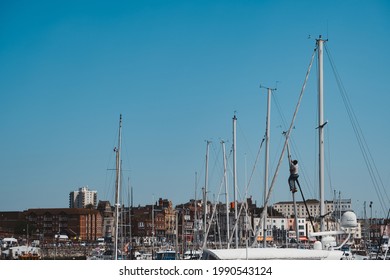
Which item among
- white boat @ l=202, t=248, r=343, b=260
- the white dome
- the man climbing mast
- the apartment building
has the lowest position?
white boat @ l=202, t=248, r=343, b=260

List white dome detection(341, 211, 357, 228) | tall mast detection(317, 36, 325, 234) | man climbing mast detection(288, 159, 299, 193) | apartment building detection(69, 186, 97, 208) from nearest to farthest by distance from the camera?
white dome detection(341, 211, 357, 228) → tall mast detection(317, 36, 325, 234) → man climbing mast detection(288, 159, 299, 193) → apartment building detection(69, 186, 97, 208)

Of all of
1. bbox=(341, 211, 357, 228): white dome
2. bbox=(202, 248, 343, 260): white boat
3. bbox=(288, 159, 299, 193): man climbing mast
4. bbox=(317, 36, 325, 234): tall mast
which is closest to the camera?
bbox=(202, 248, 343, 260): white boat

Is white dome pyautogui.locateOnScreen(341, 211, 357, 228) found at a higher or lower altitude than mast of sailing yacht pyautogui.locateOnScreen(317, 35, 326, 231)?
lower

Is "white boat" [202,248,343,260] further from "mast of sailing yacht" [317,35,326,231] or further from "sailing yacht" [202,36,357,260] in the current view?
"mast of sailing yacht" [317,35,326,231]

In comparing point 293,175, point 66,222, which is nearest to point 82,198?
point 66,222

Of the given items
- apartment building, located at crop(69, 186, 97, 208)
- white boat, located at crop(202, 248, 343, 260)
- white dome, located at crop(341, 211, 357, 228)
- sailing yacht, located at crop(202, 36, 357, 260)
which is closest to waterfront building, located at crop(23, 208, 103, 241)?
apartment building, located at crop(69, 186, 97, 208)

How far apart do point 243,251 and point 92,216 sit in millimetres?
77066

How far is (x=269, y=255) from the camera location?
1175 cm

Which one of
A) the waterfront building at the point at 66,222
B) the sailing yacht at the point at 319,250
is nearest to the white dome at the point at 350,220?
the sailing yacht at the point at 319,250

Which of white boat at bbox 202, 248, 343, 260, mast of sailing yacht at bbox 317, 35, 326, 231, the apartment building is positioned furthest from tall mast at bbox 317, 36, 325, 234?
the apartment building

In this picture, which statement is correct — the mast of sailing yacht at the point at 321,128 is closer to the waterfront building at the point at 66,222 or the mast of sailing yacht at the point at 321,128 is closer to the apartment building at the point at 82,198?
the waterfront building at the point at 66,222

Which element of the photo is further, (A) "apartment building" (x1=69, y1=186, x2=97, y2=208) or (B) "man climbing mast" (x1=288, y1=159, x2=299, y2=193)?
(A) "apartment building" (x1=69, y1=186, x2=97, y2=208)
